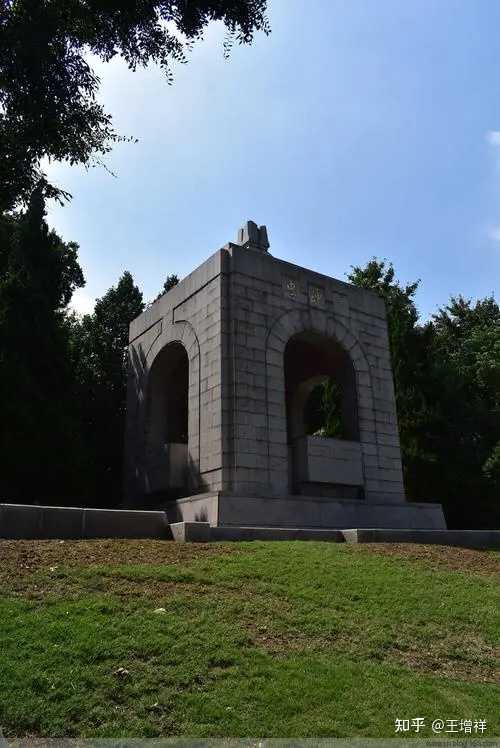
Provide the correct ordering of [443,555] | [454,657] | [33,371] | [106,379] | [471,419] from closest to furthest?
[454,657]
[443,555]
[33,371]
[106,379]
[471,419]

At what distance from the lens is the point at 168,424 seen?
19.2 m

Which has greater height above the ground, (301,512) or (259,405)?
(259,405)

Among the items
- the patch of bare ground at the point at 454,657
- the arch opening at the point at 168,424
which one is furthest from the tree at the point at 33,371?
the patch of bare ground at the point at 454,657

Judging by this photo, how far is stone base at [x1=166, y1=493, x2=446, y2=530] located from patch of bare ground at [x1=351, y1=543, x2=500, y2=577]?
106 inches

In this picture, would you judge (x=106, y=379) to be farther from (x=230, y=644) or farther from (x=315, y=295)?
(x=230, y=644)

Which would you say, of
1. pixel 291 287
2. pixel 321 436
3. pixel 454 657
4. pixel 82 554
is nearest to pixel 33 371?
pixel 291 287

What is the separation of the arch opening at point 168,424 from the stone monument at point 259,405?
4 cm

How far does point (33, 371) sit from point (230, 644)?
1360cm

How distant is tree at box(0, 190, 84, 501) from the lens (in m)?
16.3

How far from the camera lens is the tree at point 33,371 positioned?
1627cm

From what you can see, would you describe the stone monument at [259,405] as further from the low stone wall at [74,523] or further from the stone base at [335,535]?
the low stone wall at [74,523]

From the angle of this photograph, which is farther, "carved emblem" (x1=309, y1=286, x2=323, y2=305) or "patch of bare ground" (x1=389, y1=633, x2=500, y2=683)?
"carved emblem" (x1=309, y1=286, x2=323, y2=305)

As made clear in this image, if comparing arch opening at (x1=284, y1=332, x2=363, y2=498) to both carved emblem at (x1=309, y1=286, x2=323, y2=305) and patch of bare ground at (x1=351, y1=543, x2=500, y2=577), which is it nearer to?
carved emblem at (x1=309, y1=286, x2=323, y2=305)

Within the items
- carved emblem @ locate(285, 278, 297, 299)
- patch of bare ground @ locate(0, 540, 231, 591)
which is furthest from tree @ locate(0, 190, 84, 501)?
patch of bare ground @ locate(0, 540, 231, 591)
